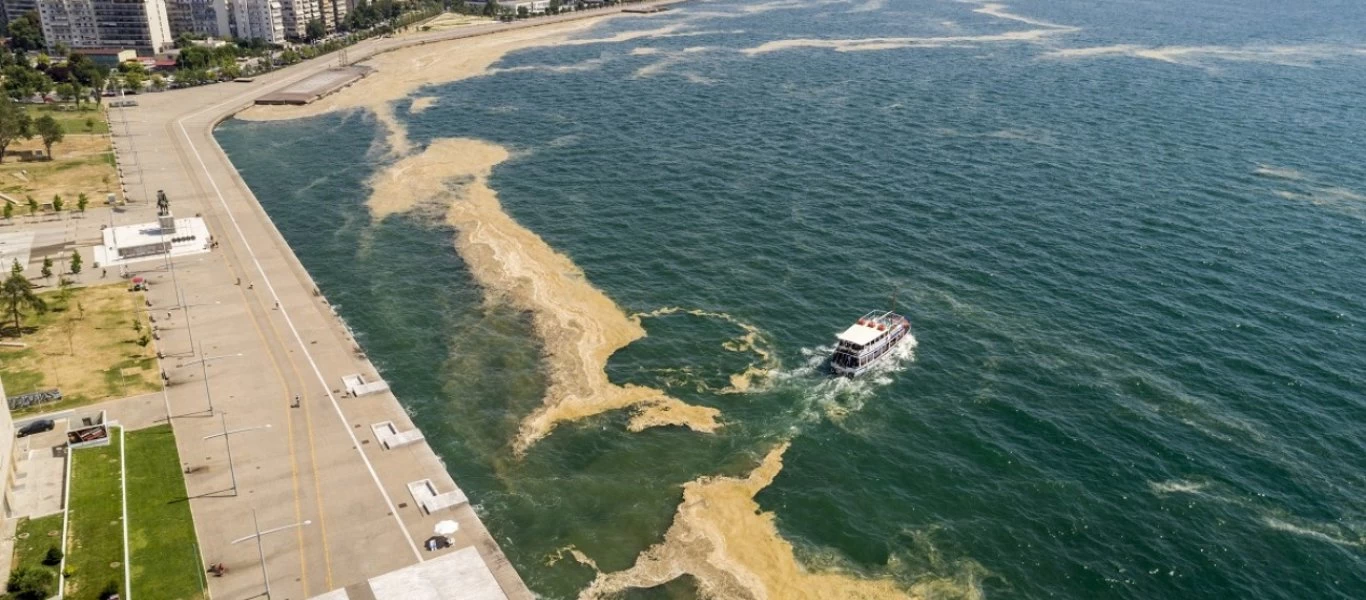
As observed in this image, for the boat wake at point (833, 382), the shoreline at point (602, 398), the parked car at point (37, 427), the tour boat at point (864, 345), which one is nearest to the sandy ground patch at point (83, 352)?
the parked car at point (37, 427)

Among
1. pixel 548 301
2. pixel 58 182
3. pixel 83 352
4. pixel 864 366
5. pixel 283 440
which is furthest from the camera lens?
pixel 58 182

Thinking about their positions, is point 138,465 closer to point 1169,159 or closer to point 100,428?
point 100,428

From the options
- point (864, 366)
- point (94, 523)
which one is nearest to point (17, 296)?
point (94, 523)

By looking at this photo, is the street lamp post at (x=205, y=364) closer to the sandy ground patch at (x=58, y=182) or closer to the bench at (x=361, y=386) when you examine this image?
the bench at (x=361, y=386)

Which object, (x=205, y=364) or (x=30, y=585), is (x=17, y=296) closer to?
(x=205, y=364)

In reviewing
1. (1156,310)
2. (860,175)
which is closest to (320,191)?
(860,175)

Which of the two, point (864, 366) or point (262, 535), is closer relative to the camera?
point (262, 535)
